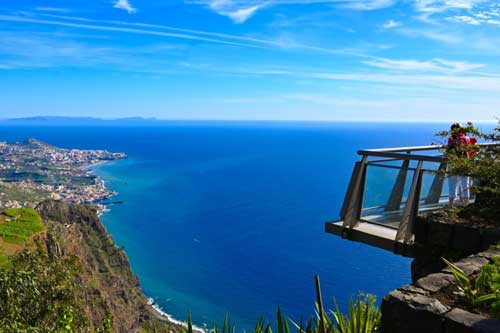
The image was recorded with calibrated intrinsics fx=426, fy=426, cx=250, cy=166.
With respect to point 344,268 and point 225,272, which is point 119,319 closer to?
point 225,272

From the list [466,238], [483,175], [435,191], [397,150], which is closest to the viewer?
[466,238]

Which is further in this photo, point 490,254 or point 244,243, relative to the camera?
point 244,243

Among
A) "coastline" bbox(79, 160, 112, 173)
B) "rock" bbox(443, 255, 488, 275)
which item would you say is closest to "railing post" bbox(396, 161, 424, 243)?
"rock" bbox(443, 255, 488, 275)

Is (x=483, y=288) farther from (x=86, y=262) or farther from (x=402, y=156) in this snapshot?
(x=86, y=262)

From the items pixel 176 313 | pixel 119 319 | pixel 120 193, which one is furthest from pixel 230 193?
pixel 119 319

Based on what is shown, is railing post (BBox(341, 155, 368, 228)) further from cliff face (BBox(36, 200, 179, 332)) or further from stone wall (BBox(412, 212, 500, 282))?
Result: cliff face (BBox(36, 200, 179, 332))

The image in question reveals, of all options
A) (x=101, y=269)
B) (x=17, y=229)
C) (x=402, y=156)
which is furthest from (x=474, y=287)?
(x=101, y=269)

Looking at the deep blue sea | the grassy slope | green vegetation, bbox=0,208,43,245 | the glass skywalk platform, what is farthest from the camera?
the deep blue sea
